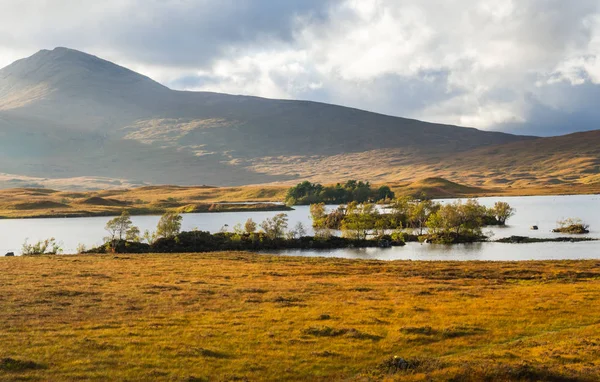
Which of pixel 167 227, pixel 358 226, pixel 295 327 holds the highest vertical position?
pixel 167 227

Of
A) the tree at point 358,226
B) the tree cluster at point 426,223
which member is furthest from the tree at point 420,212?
the tree at point 358,226

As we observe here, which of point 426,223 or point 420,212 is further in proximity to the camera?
point 420,212

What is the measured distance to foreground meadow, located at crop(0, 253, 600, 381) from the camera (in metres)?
22.4

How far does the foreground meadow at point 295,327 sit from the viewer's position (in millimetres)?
22438

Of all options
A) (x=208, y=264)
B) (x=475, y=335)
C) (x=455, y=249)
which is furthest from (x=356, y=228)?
(x=475, y=335)

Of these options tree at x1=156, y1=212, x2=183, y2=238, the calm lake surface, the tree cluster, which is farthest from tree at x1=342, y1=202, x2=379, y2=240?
tree at x1=156, y1=212, x2=183, y2=238

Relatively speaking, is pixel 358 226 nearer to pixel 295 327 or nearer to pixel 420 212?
pixel 420 212

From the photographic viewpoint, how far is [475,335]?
2834 centimetres

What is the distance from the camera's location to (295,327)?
30062 millimetres

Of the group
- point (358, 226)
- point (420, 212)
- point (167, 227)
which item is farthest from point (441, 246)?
point (167, 227)

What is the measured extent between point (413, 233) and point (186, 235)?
48.3 m

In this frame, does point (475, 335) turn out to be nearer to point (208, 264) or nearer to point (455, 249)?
point (208, 264)

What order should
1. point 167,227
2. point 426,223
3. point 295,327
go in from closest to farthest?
point 295,327
point 167,227
point 426,223

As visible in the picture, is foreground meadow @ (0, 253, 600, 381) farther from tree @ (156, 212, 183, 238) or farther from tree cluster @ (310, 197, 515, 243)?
tree cluster @ (310, 197, 515, 243)
